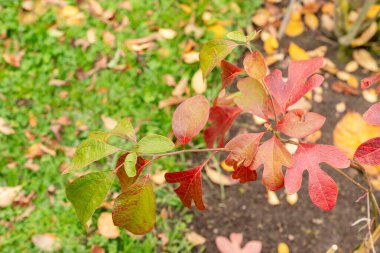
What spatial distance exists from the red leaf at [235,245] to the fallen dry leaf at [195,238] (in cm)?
7

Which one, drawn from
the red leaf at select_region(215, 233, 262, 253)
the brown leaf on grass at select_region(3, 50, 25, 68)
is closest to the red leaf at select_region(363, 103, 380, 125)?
the red leaf at select_region(215, 233, 262, 253)

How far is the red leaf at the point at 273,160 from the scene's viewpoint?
0.96 meters

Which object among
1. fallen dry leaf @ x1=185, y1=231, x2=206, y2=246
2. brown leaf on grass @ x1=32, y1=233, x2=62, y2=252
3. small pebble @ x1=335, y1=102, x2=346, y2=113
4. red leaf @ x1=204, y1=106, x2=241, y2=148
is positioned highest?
red leaf @ x1=204, y1=106, x2=241, y2=148

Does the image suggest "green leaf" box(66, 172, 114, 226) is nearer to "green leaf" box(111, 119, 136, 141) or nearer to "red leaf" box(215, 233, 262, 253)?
"green leaf" box(111, 119, 136, 141)

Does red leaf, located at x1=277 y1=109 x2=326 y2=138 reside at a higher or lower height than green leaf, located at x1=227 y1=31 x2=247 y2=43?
lower

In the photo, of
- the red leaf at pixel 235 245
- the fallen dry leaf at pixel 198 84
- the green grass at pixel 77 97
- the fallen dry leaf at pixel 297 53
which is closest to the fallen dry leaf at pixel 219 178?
the green grass at pixel 77 97

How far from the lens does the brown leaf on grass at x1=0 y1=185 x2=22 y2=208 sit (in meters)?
2.21

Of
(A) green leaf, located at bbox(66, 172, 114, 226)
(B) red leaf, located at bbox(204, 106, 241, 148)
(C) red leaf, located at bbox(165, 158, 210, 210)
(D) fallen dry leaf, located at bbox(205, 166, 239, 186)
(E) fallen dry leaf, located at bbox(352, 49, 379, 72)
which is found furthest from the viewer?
(E) fallen dry leaf, located at bbox(352, 49, 379, 72)

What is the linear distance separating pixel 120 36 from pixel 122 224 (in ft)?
6.51

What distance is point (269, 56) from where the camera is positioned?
2.73 meters

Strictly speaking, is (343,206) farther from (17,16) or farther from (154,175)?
(17,16)

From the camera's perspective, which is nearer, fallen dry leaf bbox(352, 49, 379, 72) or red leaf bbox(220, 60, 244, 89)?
red leaf bbox(220, 60, 244, 89)

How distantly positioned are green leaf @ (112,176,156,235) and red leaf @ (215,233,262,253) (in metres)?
1.12

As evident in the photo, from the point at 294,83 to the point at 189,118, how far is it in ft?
0.81
